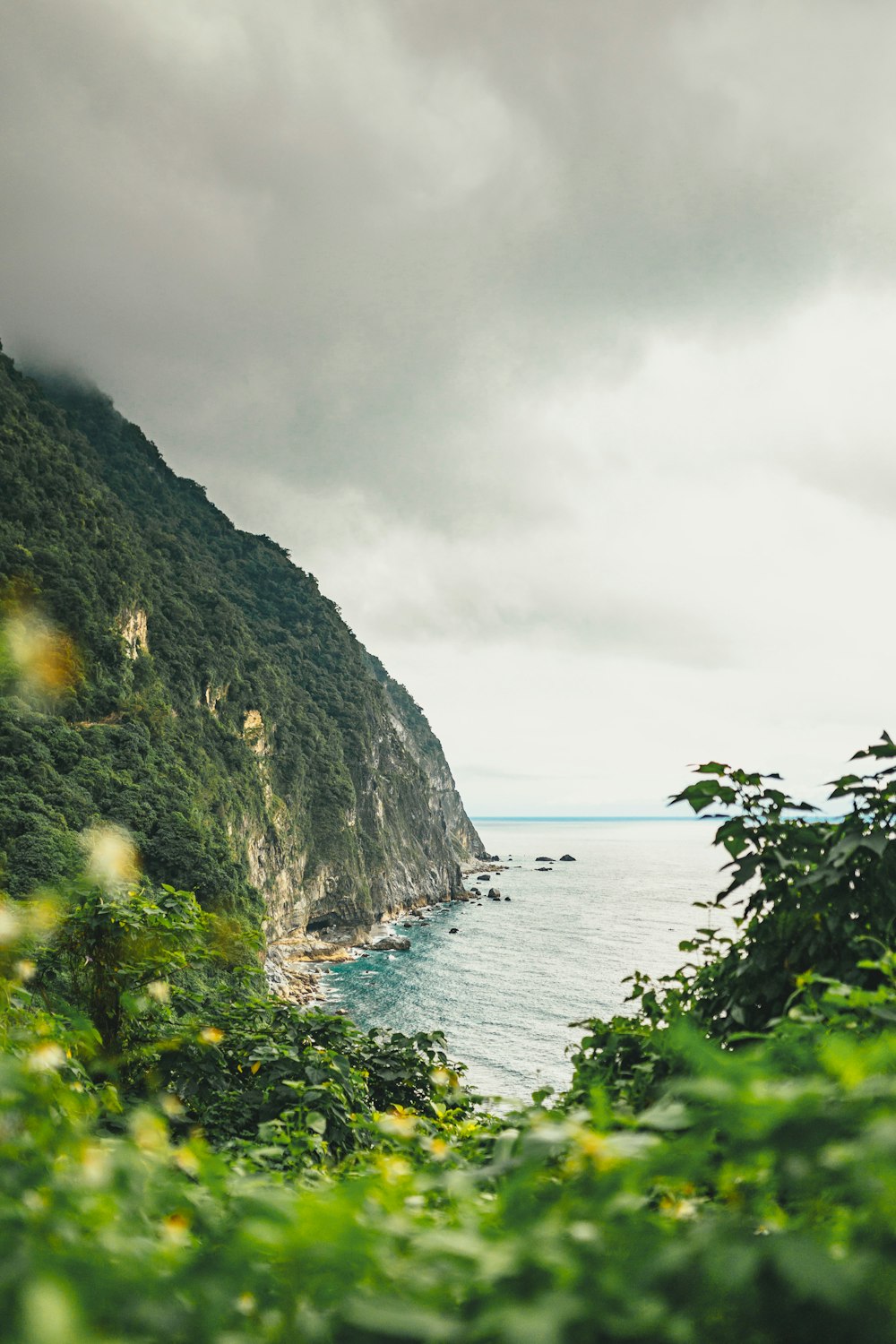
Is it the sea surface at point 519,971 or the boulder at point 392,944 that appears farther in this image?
the boulder at point 392,944

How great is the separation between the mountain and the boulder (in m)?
6.28

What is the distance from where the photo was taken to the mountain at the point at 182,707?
50375 mm

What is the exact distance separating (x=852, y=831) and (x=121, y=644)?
7026 cm

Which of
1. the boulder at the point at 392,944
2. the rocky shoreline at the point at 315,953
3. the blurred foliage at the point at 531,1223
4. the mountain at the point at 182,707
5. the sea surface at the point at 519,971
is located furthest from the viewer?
the boulder at the point at 392,944

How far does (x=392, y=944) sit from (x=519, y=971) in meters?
19.1

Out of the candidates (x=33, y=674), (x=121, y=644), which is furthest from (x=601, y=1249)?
(x=121, y=644)

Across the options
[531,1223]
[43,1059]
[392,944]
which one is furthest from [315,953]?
[531,1223]

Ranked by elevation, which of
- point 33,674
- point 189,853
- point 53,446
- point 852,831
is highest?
point 53,446

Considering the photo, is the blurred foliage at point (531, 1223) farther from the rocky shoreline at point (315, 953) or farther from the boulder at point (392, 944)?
the boulder at point (392, 944)

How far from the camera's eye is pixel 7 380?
257 ft

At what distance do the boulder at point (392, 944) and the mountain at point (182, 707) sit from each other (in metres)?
6.28

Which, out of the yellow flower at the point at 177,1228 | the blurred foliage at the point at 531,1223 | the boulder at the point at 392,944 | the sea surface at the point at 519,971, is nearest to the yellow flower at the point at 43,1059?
the blurred foliage at the point at 531,1223

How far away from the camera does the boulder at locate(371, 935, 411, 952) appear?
76688mm

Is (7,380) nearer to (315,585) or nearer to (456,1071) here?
(315,585)
